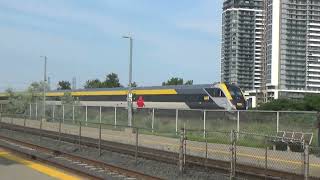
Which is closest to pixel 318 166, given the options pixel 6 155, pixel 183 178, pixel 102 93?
pixel 183 178

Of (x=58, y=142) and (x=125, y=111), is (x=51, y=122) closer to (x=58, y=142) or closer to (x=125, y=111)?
Answer: (x=125, y=111)

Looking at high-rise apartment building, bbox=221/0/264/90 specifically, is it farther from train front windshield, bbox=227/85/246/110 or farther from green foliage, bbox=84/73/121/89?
train front windshield, bbox=227/85/246/110

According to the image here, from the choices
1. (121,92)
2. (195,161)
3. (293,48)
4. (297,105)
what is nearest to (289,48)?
(293,48)

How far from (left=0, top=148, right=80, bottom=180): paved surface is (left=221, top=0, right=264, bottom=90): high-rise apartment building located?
8289 cm

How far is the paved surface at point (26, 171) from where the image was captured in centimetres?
1412

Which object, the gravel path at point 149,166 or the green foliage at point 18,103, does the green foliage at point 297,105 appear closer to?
the green foliage at point 18,103

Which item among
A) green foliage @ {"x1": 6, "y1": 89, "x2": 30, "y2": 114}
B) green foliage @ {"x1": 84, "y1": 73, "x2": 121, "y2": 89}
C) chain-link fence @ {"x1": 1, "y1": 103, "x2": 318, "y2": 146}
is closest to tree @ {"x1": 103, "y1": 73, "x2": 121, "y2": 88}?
green foliage @ {"x1": 84, "y1": 73, "x2": 121, "y2": 89}

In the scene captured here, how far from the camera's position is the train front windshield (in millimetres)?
50000

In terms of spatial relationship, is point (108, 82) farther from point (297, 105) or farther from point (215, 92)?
point (215, 92)

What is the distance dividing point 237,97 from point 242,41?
169ft

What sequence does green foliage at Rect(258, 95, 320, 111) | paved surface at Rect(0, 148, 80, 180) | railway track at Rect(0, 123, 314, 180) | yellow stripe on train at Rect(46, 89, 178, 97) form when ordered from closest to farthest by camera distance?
railway track at Rect(0, 123, 314, 180) → paved surface at Rect(0, 148, 80, 180) → yellow stripe on train at Rect(46, 89, 178, 97) → green foliage at Rect(258, 95, 320, 111)

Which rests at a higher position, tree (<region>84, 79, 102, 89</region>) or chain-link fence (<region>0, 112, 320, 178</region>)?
tree (<region>84, 79, 102, 89</region>)

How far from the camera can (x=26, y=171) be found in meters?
15.3

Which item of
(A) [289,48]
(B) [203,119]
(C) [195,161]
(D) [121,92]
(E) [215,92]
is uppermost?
(A) [289,48]
